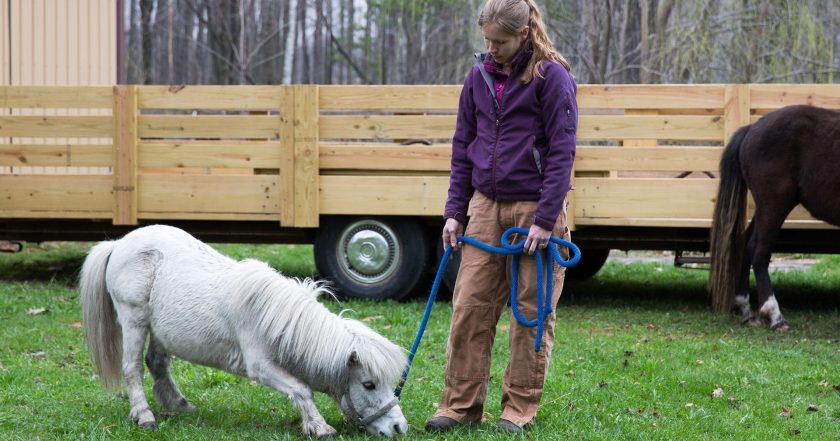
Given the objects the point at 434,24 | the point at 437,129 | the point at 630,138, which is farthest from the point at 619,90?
the point at 434,24

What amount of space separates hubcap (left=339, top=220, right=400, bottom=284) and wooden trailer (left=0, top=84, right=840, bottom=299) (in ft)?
0.04

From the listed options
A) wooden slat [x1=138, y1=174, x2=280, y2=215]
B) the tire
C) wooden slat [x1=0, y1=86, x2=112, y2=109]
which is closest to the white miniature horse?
wooden slat [x1=138, y1=174, x2=280, y2=215]

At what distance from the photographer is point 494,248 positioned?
415 centimetres

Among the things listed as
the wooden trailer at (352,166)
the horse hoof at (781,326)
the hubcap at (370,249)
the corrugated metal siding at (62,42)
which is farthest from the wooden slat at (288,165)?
the corrugated metal siding at (62,42)

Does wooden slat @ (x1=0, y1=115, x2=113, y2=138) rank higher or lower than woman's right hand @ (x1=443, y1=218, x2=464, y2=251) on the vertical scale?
higher

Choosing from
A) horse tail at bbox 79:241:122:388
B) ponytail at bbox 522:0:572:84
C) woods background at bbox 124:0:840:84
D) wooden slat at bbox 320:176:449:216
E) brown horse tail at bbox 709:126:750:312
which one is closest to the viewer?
ponytail at bbox 522:0:572:84

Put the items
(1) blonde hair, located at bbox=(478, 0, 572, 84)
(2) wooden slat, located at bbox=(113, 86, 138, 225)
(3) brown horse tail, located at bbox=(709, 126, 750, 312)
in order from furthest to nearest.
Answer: (2) wooden slat, located at bbox=(113, 86, 138, 225) < (3) brown horse tail, located at bbox=(709, 126, 750, 312) < (1) blonde hair, located at bbox=(478, 0, 572, 84)

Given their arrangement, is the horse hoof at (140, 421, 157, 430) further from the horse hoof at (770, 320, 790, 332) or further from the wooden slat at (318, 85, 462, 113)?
the horse hoof at (770, 320, 790, 332)

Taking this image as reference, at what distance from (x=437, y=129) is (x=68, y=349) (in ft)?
11.3

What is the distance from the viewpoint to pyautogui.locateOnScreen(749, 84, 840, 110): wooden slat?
755 centimetres

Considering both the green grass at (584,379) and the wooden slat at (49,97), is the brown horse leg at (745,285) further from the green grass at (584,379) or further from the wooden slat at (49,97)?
the wooden slat at (49,97)

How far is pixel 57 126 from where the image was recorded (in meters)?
8.49

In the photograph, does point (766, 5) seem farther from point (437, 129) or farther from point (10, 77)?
point (10, 77)

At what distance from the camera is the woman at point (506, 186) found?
13.0ft
